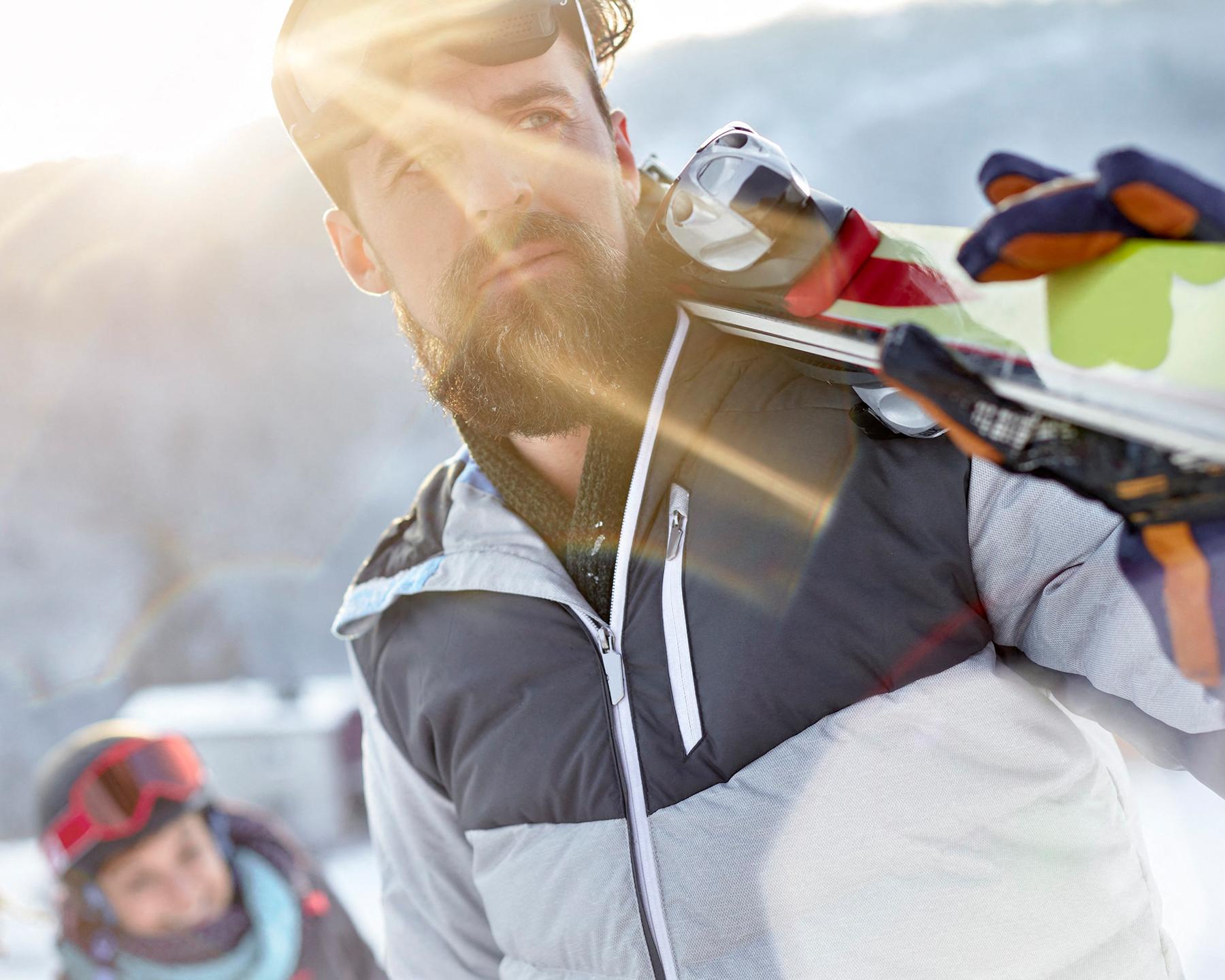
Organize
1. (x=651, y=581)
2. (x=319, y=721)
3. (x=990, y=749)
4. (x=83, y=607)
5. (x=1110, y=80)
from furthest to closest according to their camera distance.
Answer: (x=83, y=607), (x=1110, y=80), (x=319, y=721), (x=651, y=581), (x=990, y=749)

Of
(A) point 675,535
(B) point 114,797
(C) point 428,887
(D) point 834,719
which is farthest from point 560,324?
(B) point 114,797

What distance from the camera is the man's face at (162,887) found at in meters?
2.00

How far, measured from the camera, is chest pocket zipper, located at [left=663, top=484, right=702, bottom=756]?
2.97 feet

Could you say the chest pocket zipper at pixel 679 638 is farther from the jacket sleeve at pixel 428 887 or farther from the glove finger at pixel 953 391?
the jacket sleeve at pixel 428 887

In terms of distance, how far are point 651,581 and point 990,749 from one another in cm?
40

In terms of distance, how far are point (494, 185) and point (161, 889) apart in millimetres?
1932

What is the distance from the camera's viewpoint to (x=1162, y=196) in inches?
19.8

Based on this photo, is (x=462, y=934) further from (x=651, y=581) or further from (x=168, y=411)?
(x=168, y=411)

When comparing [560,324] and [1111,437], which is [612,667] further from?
[1111,437]

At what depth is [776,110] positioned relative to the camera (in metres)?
5.44

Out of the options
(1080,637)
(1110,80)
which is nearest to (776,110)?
(1110,80)

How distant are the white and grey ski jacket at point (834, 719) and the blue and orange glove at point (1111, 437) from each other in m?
0.26

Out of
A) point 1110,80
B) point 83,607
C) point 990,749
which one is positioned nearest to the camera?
point 990,749

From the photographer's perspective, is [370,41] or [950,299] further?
[370,41]
